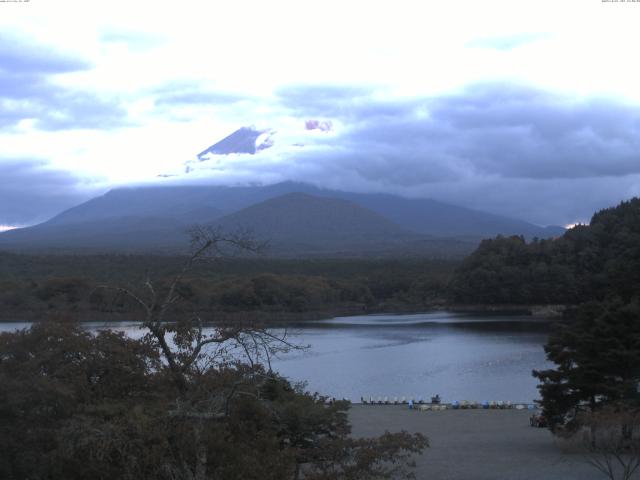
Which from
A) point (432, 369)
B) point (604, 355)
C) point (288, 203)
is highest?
point (288, 203)

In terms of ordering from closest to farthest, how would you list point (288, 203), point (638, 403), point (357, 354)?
point (638, 403) → point (357, 354) → point (288, 203)

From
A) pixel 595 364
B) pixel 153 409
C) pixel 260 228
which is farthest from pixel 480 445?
pixel 260 228

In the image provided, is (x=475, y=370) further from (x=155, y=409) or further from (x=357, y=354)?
(x=155, y=409)

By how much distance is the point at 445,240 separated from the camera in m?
149

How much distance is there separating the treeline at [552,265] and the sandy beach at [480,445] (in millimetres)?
37848

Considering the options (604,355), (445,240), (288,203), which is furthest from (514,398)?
(288,203)

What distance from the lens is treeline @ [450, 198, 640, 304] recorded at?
5897 centimetres

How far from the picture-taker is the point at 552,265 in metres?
61.5

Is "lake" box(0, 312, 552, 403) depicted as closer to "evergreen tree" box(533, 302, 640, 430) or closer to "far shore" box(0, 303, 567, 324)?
"far shore" box(0, 303, 567, 324)

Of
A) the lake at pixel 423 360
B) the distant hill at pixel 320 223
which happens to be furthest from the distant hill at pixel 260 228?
the lake at pixel 423 360

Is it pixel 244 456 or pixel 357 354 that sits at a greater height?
pixel 244 456

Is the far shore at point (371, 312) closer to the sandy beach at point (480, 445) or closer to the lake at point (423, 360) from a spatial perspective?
the lake at point (423, 360)

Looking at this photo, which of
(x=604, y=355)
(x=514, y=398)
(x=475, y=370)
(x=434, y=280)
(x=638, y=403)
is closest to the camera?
(x=638, y=403)

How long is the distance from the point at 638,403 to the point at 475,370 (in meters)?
15.6
